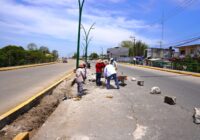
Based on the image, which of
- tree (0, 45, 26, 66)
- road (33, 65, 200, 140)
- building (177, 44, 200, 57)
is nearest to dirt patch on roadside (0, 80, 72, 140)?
road (33, 65, 200, 140)

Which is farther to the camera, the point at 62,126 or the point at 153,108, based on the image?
the point at 153,108

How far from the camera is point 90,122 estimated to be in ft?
24.8

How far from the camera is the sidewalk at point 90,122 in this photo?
6.40 m

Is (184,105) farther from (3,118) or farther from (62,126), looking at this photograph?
(3,118)

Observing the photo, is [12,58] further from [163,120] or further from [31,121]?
[163,120]

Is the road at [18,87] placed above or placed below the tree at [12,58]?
below

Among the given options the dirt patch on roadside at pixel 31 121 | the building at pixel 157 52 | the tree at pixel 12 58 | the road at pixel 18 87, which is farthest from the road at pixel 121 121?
the building at pixel 157 52

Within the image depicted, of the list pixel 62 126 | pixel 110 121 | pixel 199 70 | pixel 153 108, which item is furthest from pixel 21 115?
pixel 199 70

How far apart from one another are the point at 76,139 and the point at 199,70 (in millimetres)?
29943

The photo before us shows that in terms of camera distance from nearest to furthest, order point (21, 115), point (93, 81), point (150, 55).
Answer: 1. point (21, 115)
2. point (93, 81)
3. point (150, 55)

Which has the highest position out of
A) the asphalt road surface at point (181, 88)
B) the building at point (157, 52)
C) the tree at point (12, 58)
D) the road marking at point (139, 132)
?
the building at point (157, 52)

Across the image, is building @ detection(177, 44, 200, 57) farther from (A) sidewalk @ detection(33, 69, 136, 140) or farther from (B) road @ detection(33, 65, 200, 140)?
(A) sidewalk @ detection(33, 69, 136, 140)

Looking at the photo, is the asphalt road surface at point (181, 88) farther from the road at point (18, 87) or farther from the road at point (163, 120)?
the road at point (18, 87)

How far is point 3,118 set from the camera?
7.24 meters
